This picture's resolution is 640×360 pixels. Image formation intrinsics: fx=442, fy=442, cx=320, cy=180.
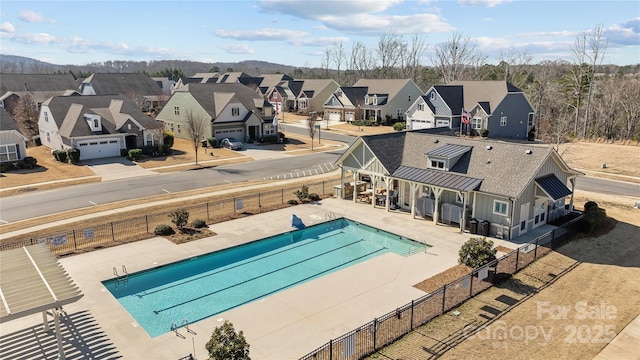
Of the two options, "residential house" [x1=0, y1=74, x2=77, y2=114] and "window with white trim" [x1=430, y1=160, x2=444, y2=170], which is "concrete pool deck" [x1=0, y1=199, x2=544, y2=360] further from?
"residential house" [x1=0, y1=74, x2=77, y2=114]

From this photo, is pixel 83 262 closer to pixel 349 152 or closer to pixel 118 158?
pixel 349 152

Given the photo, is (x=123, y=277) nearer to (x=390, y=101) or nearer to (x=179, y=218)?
(x=179, y=218)

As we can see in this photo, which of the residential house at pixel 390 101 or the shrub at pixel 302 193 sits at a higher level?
the residential house at pixel 390 101

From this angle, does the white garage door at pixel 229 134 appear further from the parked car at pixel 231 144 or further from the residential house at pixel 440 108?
the residential house at pixel 440 108

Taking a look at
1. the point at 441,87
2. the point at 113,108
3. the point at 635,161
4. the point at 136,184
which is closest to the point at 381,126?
the point at 441,87

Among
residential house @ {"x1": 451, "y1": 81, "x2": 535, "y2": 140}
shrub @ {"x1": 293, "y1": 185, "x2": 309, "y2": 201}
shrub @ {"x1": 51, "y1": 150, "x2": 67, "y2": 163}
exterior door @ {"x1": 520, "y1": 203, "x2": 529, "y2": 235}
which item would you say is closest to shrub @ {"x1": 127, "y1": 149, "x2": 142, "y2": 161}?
shrub @ {"x1": 51, "y1": 150, "x2": 67, "y2": 163}

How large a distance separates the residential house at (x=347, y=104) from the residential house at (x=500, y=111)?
71.1 feet

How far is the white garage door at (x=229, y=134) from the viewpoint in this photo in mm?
60375

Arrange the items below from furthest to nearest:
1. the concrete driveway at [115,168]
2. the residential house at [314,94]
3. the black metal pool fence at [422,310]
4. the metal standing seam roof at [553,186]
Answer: the residential house at [314,94]
the concrete driveway at [115,168]
the metal standing seam roof at [553,186]
the black metal pool fence at [422,310]

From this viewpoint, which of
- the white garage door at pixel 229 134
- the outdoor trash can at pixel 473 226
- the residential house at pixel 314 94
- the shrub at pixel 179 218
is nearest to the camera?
the outdoor trash can at pixel 473 226

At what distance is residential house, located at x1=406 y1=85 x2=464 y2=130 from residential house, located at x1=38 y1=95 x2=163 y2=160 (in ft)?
126

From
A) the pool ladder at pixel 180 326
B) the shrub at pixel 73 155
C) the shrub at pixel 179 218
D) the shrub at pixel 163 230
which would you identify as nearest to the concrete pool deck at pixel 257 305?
the pool ladder at pixel 180 326

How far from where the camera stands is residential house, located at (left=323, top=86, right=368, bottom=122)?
83312 mm

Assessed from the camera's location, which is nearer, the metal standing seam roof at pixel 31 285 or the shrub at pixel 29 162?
the metal standing seam roof at pixel 31 285
